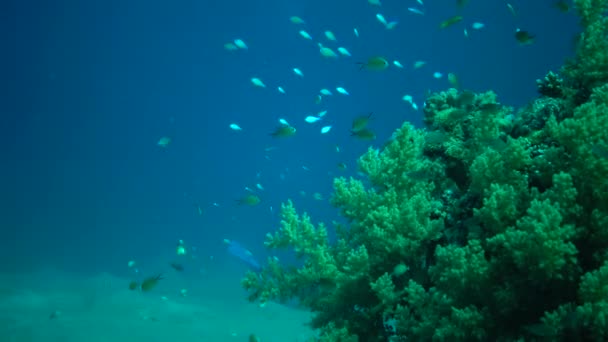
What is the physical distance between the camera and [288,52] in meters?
68.3

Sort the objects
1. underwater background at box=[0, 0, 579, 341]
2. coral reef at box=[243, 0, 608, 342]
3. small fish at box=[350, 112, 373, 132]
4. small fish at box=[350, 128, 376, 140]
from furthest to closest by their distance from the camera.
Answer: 1. underwater background at box=[0, 0, 579, 341]
2. small fish at box=[350, 128, 376, 140]
3. small fish at box=[350, 112, 373, 132]
4. coral reef at box=[243, 0, 608, 342]

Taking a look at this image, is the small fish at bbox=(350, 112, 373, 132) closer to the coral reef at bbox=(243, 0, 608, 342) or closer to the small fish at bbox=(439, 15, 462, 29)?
the coral reef at bbox=(243, 0, 608, 342)

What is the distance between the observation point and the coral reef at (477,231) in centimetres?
275

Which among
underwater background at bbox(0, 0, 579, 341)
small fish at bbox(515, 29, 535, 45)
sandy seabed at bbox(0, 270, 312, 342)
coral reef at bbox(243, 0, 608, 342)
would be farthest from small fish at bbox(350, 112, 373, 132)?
sandy seabed at bbox(0, 270, 312, 342)

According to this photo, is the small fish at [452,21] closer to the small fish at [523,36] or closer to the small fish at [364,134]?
the small fish at [523,36]

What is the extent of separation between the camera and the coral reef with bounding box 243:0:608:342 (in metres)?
2.75

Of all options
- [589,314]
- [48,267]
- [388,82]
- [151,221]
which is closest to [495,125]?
[589,314]

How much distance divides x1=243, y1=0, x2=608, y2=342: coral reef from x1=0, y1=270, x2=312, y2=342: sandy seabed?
12.7m

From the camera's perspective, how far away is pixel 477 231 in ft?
11.2

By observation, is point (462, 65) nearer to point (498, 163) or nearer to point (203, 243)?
point (203, 243)

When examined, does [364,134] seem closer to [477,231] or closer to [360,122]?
[360,122]

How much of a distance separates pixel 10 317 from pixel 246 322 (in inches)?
388

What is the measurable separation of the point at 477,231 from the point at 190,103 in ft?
279

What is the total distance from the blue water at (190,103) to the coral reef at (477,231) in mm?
13430
